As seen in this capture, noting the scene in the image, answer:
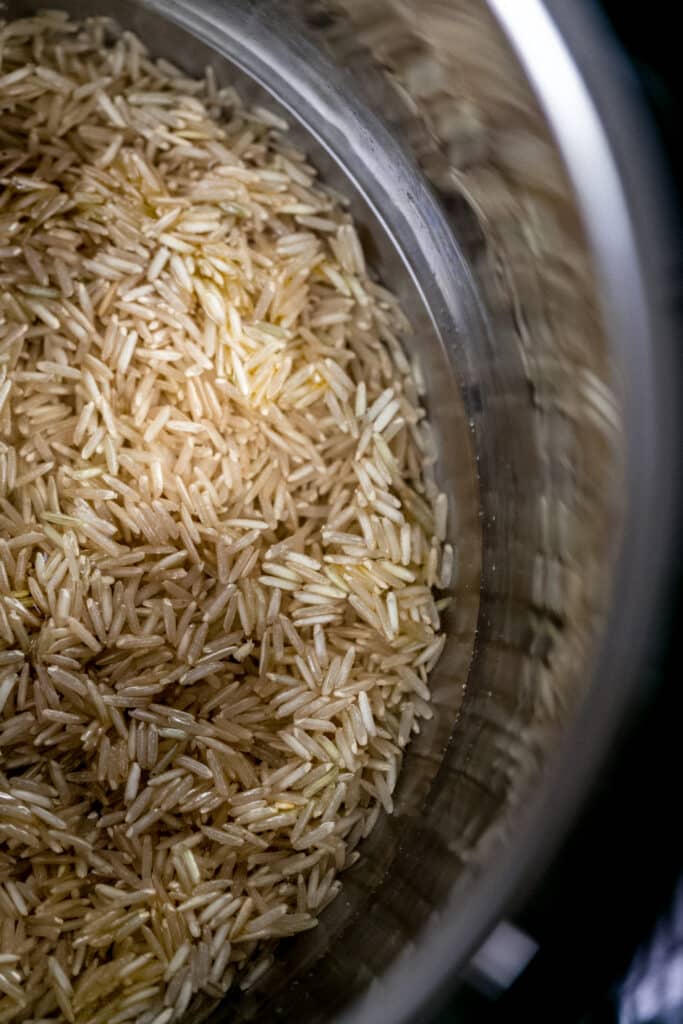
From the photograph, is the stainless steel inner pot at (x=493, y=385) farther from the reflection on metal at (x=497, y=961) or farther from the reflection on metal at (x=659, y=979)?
the reflection on metal at (x=659, y=979)

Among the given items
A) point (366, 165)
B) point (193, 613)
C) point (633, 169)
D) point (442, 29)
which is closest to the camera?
point (633, 169)

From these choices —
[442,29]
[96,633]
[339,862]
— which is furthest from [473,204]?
[339,862]

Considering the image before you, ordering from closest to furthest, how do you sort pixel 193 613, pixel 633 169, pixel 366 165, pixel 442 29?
pixel 633 169 → pixel 442 29 → pixel 193 613 → pixel 366 165

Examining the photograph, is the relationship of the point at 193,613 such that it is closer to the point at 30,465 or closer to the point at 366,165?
the point at 30,465

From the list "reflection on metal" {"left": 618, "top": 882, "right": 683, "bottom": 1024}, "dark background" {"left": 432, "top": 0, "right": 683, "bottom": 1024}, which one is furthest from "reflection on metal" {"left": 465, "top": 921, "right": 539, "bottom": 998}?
"reflection on metal" {"left": 618, "top": 882, "right": 683, "bottom": 1024}

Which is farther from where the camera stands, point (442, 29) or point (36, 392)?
point (36, 392)

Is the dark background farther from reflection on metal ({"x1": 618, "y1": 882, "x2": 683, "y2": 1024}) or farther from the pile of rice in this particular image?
the pile of rice
